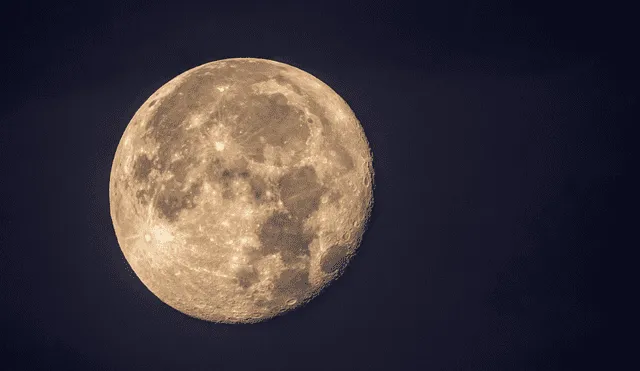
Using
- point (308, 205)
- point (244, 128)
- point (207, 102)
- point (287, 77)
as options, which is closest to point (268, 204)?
point (308, 205)

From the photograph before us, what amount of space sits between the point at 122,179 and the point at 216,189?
1.43 meters

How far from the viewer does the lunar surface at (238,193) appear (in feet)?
13.4

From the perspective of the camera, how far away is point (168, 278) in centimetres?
444

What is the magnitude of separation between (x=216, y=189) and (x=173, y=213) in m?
0.53

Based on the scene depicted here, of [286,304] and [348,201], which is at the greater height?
[348,201]

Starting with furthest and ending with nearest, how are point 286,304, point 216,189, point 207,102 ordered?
point 286,304, point 207,102, point 216,189

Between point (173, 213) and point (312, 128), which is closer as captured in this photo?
point (173, 213)

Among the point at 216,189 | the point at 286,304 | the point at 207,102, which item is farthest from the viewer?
the point at 286,304

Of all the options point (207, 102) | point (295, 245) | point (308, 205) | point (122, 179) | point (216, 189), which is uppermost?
point (207, 102)

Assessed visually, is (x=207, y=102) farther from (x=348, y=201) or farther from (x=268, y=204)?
(x=348, y=201)

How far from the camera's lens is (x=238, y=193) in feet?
13.3

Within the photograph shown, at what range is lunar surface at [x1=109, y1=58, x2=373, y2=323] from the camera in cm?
407

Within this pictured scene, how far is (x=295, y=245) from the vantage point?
13.9ft

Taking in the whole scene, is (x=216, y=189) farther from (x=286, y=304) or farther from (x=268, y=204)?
(x=286, y=304)
